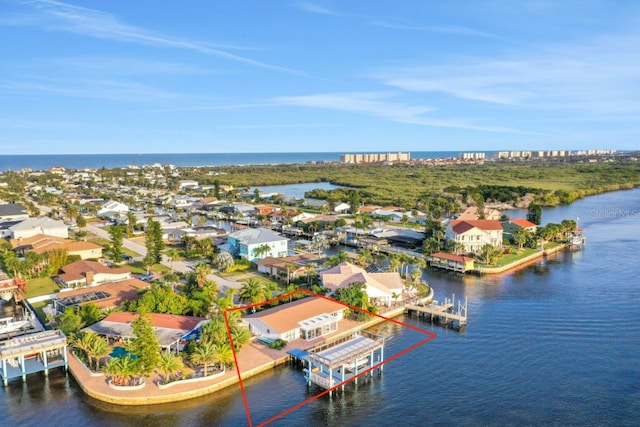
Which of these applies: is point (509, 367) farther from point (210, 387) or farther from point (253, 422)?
point (210, 387)

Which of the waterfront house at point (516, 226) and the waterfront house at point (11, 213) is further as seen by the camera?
the waterfront house at point (11, 213)

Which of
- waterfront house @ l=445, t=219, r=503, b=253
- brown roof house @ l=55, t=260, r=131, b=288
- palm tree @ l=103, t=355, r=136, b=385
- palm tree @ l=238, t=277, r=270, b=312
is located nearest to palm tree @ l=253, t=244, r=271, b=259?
brown roof house @ l=55, t=260, r=131, b=288

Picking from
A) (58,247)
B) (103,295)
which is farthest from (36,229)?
(103,295)

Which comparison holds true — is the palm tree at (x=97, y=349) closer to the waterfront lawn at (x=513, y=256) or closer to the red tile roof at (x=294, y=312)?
the red tile roof at (x=294, y=312)

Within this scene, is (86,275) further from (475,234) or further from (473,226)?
(475,234)

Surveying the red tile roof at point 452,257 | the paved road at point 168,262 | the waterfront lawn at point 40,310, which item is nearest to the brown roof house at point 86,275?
the waterfront lawn at point 40,310

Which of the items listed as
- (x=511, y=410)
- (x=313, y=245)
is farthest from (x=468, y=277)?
(x=511, y=410)
